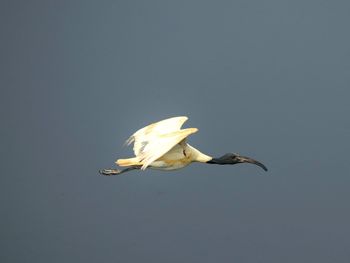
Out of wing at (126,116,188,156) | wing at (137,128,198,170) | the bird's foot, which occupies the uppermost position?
wing at (126,116,188,156)

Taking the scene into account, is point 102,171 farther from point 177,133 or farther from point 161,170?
point 177,133

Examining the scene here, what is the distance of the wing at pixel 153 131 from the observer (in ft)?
29.6

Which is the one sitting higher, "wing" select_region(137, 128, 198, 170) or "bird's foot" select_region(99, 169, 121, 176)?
"wing" select_region(137, 128, 198, 170)

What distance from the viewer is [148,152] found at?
26.2 ft

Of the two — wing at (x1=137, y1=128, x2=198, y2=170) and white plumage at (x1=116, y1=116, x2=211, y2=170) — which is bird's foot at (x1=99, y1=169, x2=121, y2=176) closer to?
white plumage at (x1=116, y1=116, x2=211, y2=170)

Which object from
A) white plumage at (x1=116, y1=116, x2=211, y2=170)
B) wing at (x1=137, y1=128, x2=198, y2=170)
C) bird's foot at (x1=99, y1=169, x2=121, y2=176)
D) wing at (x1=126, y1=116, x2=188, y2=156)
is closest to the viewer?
wing at (x1=137, y1=128, x2=198, y2=170)

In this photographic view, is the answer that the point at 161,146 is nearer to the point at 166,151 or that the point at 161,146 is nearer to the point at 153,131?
the point at 166,151

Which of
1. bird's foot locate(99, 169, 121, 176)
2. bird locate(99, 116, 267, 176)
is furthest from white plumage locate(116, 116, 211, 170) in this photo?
bird's foot locate(99, 169, 121, 176)

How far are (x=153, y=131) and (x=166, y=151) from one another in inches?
61.2

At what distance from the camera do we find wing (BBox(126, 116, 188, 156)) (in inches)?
355

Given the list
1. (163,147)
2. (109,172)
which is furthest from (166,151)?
(109,172)

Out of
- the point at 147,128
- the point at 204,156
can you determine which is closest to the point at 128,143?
the point at 147,128

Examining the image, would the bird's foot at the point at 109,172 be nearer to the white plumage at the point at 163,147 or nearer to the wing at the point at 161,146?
the white plumage at the point at 163,147

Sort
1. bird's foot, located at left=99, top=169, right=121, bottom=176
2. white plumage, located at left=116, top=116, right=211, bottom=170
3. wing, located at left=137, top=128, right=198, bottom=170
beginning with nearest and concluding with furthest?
wing, located at left=137, top=128, right=198, bottom=170 → white plumage, located at left=116, top=116, right=211, bottom=170 → bird's foot, located at left=99, top=169, right=121, bottom=176
